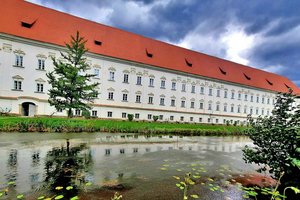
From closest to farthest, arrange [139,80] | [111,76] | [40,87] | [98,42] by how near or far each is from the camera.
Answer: [40,87], [98,42], [111,76], [139,80]

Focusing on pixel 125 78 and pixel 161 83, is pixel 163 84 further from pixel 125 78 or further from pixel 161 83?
pixel 125 78

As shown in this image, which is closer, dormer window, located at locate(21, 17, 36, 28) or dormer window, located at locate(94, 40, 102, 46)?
Result: dormer window, located at locate(21, 17, 36, 28)

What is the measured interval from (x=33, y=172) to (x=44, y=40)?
977 inches

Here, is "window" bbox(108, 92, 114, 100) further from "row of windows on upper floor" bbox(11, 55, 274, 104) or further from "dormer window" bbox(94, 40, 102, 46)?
"dormer window" bbox(94, 40, 102, 46)

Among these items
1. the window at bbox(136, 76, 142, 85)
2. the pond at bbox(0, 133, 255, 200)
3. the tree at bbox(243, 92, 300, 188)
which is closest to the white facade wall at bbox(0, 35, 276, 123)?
the window at bbox(136, 76, 142, 85)

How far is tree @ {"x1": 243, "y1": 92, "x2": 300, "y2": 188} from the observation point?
4.69 meters

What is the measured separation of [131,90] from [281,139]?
2874 centimetres

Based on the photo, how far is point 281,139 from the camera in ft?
16.5

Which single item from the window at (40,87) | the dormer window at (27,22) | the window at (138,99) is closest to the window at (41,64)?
the window at (40,87)

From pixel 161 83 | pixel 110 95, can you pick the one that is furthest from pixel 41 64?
pixel 161 83

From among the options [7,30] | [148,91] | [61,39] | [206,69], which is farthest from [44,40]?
Answer: [206,69]

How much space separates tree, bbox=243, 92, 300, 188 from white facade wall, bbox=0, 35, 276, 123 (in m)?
25.6

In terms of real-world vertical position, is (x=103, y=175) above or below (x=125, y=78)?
below

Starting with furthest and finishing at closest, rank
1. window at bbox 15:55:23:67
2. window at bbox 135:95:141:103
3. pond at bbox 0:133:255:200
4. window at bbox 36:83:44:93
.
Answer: window at bbox 135:95:141:103 → window at bbox 36:83:44:93 → window at bbox 15:55:23:67 → pond at bbox 0:133:255:200
